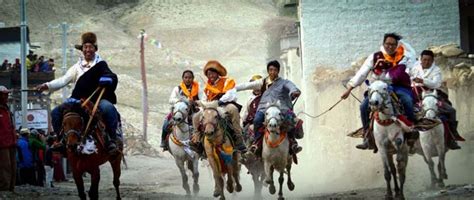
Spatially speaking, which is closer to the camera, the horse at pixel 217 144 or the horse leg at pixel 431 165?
the horse at pixel 217 144

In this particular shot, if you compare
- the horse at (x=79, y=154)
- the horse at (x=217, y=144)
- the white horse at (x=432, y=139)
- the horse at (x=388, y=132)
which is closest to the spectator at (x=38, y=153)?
the horse at (x=217, y=144)

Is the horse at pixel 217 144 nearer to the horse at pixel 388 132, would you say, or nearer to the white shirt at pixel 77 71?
the white shirt at pixel 77 71

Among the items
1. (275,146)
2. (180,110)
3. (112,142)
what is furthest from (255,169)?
(112,142)

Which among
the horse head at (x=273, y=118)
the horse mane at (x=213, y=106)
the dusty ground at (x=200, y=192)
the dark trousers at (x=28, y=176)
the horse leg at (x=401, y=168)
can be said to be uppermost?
the horse mane at (x=213, y=106)

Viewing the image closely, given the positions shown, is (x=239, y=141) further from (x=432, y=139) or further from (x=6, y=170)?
(x=6, y=170)

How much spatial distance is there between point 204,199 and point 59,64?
263 feet

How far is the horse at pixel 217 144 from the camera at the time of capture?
17703mm

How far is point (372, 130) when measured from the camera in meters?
17.5

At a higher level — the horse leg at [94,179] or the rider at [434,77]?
the rider at [434,77]

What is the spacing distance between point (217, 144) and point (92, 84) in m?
2.53

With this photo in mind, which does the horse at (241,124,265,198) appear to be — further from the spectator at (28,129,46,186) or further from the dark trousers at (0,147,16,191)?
the spectator at (28,129,46,186)

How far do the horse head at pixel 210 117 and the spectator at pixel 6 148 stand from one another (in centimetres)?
538

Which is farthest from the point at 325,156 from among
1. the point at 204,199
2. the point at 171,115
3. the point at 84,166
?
the point at 84,166

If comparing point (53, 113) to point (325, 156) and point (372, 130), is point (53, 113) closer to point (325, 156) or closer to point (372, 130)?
point (372, 130)
